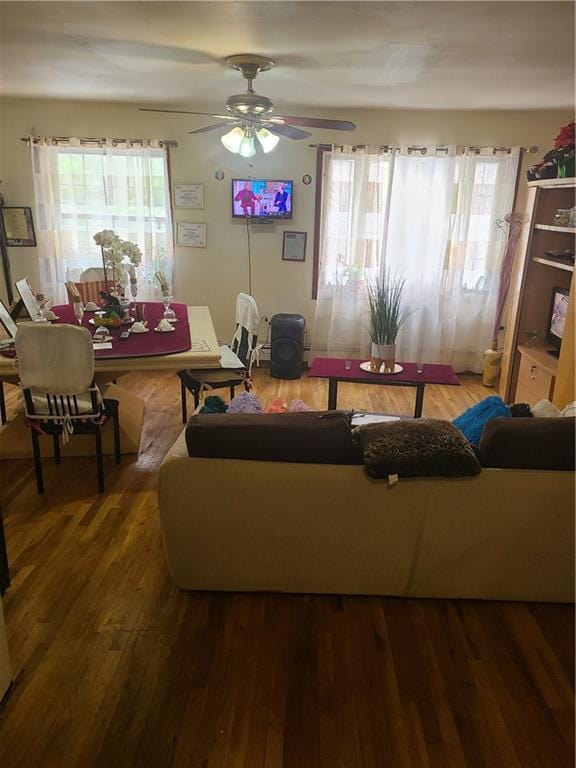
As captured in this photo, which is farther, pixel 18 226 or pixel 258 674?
pixel 18 226

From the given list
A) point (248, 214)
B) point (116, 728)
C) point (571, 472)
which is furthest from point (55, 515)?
point (248, 214)

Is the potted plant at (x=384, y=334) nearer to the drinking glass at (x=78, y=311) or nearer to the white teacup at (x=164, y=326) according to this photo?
the white teacup at (x=164, y=326)

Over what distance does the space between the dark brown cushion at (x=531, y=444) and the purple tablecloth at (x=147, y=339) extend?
1.80 meters

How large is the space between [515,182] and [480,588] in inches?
154

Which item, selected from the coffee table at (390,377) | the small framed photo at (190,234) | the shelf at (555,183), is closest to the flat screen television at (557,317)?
the shelf at (555,183)

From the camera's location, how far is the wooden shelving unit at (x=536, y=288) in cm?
366

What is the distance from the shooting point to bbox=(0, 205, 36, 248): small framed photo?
4902 mm

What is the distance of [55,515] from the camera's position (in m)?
2.67

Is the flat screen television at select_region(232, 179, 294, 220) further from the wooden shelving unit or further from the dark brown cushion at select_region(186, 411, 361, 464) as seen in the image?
the dark brown cushion at select_region(186, 411, 361, 464)

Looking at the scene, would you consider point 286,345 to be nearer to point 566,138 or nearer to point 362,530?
point 566,138

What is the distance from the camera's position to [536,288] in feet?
13.3

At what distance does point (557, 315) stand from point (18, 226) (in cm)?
473

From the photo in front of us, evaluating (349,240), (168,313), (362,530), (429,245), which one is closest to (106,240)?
(168,313)

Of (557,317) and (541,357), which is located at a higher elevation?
(557,317)
